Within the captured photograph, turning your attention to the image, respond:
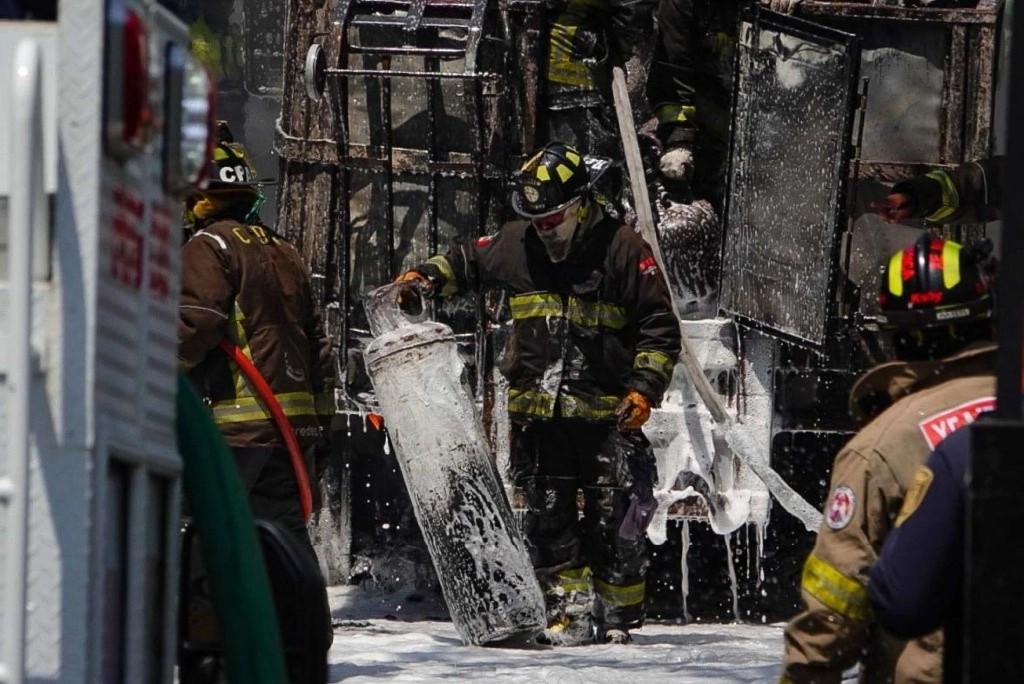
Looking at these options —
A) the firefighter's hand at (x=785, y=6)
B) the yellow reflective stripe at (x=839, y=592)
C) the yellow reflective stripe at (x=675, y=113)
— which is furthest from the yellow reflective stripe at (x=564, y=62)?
the yellow reflective stripe at (x=839, y=592)

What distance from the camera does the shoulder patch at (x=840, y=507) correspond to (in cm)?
370

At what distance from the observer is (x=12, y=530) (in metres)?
2.14

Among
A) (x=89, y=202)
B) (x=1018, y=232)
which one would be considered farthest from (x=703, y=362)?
(x=89, y=202)

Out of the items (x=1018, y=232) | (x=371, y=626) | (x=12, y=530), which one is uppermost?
(x=1018, y=232)

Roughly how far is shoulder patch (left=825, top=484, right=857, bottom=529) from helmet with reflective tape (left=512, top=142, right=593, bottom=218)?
4077mm

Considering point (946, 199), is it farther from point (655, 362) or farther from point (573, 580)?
point (573, 580)

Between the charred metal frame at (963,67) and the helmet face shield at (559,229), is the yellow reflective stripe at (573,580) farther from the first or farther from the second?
the charred metal frame at (963,67)

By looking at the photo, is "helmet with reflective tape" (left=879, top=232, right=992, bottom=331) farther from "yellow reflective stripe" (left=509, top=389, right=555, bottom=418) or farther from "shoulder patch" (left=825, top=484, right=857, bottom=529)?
"yellow reflective stripe" (left=509, top=389, right=555, bottom=418)

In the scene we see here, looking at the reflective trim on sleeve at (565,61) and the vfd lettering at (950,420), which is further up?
the reflective trim on sleeve at (565,61)

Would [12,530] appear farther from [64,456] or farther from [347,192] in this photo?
[347,192]

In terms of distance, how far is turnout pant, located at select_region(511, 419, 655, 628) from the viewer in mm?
8016

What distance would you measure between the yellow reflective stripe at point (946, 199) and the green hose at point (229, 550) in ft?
17.0

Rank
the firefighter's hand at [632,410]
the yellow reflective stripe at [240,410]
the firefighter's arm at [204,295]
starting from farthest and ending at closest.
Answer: the firefighter's hand at [632,410], the yellow reflective stripe at [240,410], the firefighter's arm at [204,295]

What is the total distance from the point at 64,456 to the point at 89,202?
0.29 metres
